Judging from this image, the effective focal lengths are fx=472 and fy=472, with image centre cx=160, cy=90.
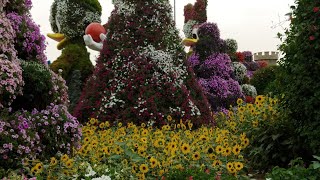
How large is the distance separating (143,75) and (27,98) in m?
3.03

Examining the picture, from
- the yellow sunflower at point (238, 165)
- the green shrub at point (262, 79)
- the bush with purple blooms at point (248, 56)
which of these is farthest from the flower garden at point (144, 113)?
the bush with purple blooms at point (248, 56)

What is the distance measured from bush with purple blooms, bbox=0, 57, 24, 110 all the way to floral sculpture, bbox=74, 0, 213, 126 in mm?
3268

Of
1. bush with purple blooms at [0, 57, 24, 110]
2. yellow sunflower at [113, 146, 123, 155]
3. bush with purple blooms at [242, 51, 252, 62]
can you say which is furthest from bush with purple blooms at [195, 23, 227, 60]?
bush with purple blooms at [242, 51, 252, 62]

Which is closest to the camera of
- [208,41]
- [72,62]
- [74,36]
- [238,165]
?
[238,165]

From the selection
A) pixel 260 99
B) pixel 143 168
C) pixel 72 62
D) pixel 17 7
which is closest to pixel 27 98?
pixel 17 7

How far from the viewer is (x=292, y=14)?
6.94 m

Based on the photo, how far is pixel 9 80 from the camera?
490 cm

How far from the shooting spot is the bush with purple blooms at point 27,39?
5.74 m

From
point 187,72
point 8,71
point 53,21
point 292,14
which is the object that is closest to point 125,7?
point 187,72

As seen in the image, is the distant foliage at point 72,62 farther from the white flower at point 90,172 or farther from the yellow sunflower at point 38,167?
the white flower at point 90,172

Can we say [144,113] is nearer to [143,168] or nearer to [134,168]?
[134,168]

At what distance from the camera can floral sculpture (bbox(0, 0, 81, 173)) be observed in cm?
491

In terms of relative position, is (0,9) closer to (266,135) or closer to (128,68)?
(128,68)

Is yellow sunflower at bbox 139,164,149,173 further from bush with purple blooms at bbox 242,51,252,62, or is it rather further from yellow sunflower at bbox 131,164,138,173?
bush with purple blooms at bbox 242,51,252,62
